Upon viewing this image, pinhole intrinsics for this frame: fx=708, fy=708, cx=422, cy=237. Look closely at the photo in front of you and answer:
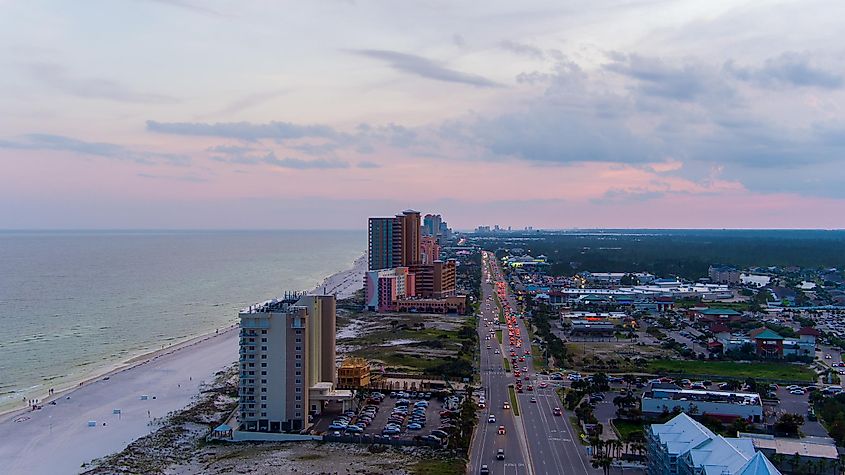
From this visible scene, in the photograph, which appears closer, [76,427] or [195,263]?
[76,427]

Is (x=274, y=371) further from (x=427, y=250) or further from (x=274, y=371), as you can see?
(x=427, y=250)

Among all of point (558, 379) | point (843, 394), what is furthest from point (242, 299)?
point (843, 394)

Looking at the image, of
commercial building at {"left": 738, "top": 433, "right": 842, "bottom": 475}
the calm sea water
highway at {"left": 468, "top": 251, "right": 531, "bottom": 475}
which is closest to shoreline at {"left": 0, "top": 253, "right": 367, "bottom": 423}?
the calm sea water

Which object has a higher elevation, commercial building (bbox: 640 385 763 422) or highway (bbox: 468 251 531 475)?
commercial building (bbox: 640 385 763 422)

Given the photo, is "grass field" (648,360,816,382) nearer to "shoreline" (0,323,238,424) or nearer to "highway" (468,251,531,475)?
"highway" (468,251,531,475)

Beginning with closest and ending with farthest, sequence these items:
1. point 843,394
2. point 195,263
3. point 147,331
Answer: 1. point 843,394
2. point 147,331
3. point 195,263

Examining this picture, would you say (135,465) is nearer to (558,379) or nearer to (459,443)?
(459,443)

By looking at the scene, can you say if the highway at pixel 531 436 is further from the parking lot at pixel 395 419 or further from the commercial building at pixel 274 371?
the commercial building at pixel 274 371
